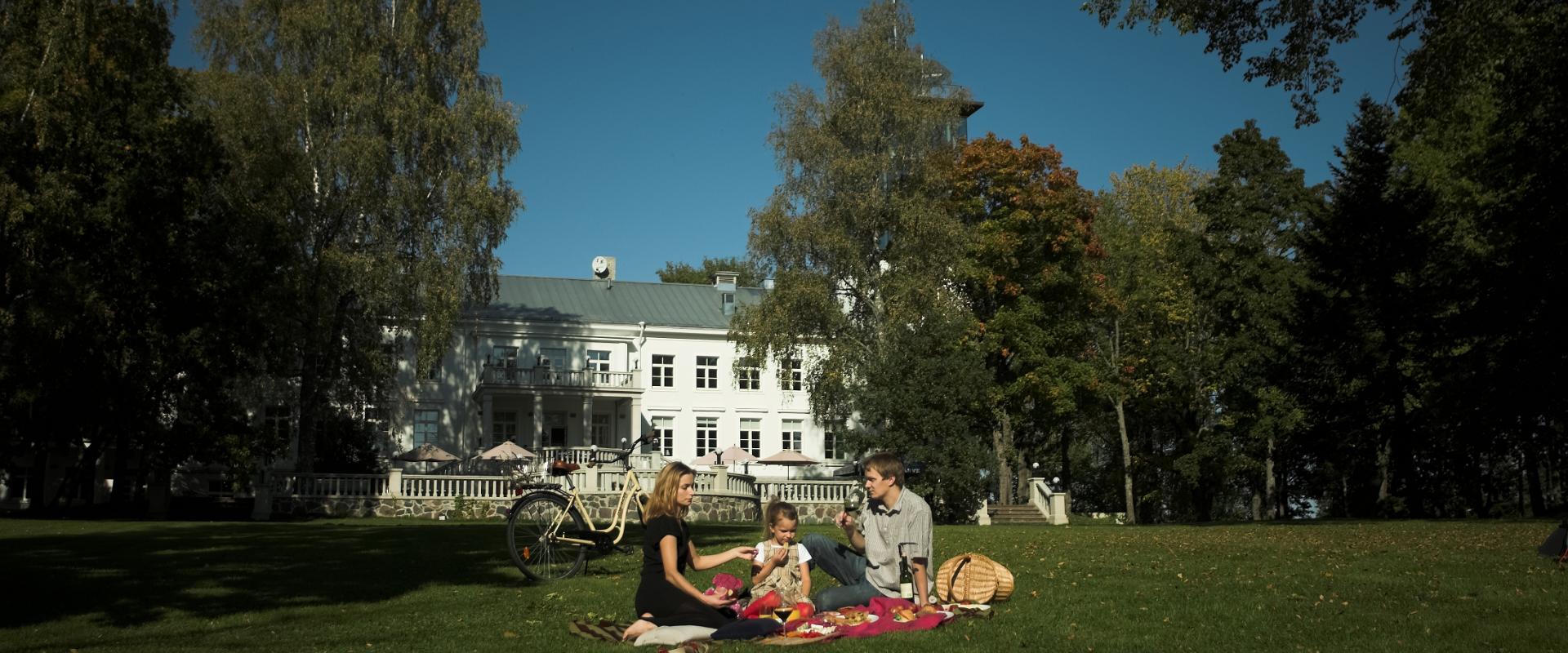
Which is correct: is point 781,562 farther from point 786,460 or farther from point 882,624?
point 786,460

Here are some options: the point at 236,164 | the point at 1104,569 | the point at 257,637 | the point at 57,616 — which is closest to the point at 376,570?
the point at 57,616

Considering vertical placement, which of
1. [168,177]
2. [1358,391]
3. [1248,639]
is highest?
[168,177]

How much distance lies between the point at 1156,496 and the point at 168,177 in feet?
123

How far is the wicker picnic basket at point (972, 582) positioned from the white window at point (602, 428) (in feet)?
146

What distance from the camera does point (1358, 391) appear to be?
32344 mm

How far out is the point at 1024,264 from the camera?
4153 cm

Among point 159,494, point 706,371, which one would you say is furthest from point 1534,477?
point 159,494

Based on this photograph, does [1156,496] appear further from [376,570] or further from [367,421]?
[376,570]

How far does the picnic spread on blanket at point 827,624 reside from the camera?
Result: 26.0ft

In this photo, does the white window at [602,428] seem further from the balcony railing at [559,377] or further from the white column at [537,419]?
the white column at [537,419]

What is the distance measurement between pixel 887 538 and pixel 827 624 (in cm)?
116

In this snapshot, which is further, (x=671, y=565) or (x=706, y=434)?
(x=706, y=434)

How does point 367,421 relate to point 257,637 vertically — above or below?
above

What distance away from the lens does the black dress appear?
830 centimetres
